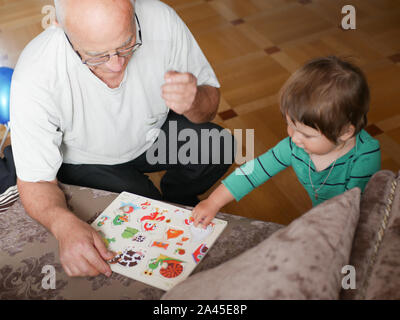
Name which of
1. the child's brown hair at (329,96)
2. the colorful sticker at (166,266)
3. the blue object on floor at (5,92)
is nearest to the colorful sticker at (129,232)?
the colorful sticker at (166,266)

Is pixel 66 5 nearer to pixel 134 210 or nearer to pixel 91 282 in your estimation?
pixel 134 210

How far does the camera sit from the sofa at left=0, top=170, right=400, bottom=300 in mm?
668

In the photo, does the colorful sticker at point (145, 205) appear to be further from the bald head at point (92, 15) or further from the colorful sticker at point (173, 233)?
the bald head at point (92, 15)

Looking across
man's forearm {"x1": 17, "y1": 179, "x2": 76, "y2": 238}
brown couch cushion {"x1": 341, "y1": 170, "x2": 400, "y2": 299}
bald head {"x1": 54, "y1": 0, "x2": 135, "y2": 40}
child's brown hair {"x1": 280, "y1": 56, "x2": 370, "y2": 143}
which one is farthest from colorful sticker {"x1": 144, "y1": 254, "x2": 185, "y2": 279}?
bald head {"x1": 54, "y1": 0, "x2": 135, "y2": 40}

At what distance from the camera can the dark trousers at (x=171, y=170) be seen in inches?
57.3

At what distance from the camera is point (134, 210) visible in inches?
45.1

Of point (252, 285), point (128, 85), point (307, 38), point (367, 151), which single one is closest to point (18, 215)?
point (128, 85)

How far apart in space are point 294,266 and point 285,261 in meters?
0.02

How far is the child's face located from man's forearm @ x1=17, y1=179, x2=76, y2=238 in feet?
2.18

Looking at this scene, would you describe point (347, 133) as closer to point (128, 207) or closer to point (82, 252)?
point (128, 207)

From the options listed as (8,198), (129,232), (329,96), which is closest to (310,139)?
(329,96)

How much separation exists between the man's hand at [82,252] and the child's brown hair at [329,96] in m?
0.63

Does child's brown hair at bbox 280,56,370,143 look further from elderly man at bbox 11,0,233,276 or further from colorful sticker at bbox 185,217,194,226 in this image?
colorful sticker at bbox 185,217,194,226

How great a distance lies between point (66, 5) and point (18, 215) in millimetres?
636
